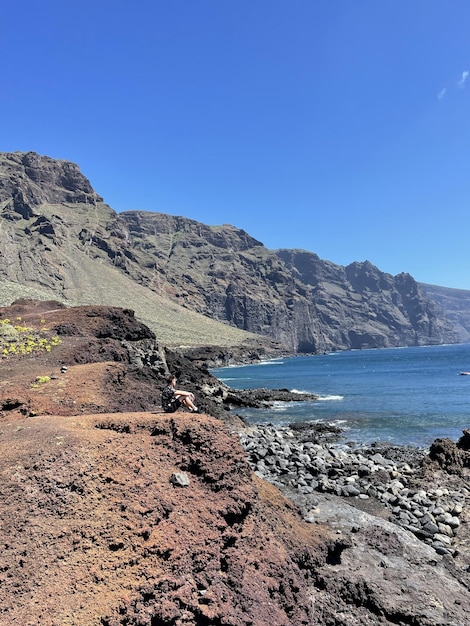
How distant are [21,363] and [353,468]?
15.0 metres

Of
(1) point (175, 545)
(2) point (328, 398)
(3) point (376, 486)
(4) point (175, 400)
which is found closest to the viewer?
(1) point (175, 545)

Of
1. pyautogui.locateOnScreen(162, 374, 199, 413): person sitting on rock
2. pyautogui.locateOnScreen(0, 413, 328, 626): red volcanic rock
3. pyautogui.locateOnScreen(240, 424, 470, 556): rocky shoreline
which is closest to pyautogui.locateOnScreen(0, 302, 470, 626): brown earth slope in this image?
pyautogui.locateOnScreen(0, 413, 328, 626): red volcanic rock

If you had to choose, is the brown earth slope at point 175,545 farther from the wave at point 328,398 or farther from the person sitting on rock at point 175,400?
the wave at point 328,398

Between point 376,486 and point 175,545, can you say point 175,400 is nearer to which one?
point 175,545

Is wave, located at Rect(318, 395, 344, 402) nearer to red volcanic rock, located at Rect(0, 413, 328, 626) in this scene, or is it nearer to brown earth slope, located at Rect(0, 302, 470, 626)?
brown earth slope, located at Rect(0, 302, 470, 626)

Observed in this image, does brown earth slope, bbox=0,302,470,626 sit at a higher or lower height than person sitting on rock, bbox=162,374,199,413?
lower

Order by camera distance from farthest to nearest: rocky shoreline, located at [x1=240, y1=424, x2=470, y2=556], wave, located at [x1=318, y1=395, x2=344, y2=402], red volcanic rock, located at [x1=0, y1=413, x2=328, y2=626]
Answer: wave, located at [x1=318, y1=395, x2=344, y2=402]
rocky shoreline, located at [x1=240, y1=424, x2=470, y2=556]
red volcanic rock, located at [x1=0, y1=413, x2=328, y2=626]

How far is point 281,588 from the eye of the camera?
574cm

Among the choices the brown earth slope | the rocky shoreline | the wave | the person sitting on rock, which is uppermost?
the person sitting on rock

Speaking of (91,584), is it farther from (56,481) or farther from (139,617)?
(56,481)

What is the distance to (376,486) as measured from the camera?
14.0m

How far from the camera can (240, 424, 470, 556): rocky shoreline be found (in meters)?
10.8

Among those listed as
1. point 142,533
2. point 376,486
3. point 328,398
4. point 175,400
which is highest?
point 175,400

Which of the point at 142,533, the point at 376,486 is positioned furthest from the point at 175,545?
the point at 376,486
